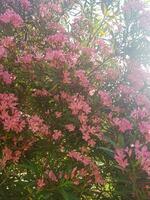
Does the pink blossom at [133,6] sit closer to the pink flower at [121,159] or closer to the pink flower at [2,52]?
the pink flower at [2,52]

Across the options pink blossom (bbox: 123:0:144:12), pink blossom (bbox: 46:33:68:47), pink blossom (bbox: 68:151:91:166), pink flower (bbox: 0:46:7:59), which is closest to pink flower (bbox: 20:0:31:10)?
pink blossom (bbox: 46:33:68:47)

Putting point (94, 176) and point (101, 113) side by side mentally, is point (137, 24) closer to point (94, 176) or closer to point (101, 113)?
point (101, 113)

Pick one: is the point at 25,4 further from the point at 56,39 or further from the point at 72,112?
the point at 72,112

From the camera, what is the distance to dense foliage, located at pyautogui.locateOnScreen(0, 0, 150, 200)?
150 inches

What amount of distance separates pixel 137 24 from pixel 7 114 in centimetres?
234

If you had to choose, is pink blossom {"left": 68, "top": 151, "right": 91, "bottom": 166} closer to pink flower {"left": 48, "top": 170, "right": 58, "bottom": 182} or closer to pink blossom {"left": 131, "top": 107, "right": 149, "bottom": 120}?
pink flower {"left": 48, "top": 170, "right": 58, "bottom": 182}

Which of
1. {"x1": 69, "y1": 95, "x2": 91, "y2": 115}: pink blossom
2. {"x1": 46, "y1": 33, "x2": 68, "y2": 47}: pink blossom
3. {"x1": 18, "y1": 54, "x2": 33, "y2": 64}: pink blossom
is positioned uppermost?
{"x1": 46, "y1": 33, "x2": 68, "y2": 47}: pink blossom

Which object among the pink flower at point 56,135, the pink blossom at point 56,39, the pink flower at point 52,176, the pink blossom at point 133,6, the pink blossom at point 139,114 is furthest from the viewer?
the pink blossom at point 133,6

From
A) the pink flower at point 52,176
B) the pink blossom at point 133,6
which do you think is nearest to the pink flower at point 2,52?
the pink flower at point 52,176

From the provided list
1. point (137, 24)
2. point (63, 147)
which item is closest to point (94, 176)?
point (63, 147)

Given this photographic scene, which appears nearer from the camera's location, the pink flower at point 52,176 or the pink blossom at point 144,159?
the pink blossom at point 144,159

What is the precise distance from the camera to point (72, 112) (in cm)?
409

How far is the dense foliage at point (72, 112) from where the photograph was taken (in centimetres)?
381

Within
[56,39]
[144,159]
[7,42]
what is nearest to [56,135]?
[144,159]
